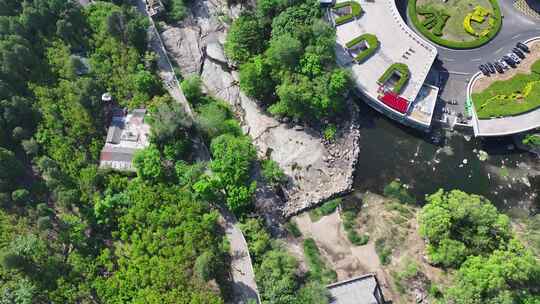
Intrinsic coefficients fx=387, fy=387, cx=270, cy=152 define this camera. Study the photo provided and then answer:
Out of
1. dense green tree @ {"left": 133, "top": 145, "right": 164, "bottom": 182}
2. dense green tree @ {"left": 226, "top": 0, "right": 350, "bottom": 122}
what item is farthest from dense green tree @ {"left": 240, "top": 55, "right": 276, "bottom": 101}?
dense green tree @ {"left": 133, "top": 145, "right": 164, "bottom": 182}

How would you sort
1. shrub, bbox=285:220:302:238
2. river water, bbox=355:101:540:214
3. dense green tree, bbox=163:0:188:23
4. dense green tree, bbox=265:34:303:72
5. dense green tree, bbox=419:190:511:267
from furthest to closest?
dense green tree, bbox=163:0:188:23 → dense green tree, bbox=265:34:303:72 → river water, bbox=355:101:540:214 → shrub, bbox=285:220:302:238 → dense green tree, bbox=419:190:511:267

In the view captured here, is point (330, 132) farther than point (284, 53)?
Yes

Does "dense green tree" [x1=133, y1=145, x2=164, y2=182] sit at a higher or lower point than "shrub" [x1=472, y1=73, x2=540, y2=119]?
lower

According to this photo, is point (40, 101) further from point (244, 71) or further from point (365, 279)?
point (365, 279)

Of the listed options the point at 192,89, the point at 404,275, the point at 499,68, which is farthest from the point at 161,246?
the point at 499,68

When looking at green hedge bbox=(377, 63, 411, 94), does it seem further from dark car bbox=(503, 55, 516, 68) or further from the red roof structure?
dark car bbox=(503, 55, 516, 68)

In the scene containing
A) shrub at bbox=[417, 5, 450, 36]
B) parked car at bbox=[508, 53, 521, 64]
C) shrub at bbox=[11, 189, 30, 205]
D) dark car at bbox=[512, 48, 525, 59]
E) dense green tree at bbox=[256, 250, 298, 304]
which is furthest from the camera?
shrub at bbox=[417, 5, 450, 36]

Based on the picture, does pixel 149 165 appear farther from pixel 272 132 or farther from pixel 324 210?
pixel 324 210
